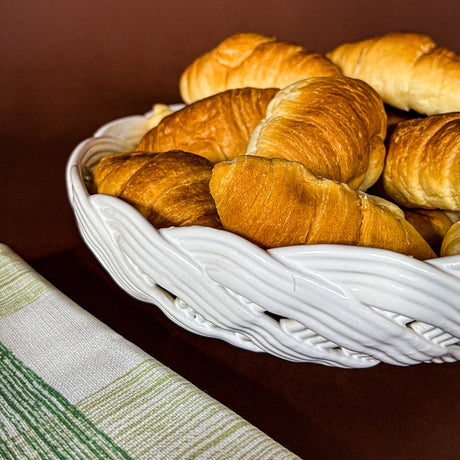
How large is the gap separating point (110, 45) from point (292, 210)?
1076mm

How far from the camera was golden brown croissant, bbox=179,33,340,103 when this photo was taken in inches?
33.0

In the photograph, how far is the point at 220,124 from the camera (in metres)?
0.76

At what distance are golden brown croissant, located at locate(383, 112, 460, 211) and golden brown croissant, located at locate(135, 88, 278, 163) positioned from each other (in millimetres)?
173

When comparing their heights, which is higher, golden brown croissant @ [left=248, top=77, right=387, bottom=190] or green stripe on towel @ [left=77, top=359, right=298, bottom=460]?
golden brown croissant @ [left=248, top=77, right=387, bottom=190]

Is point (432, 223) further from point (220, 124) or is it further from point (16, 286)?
point (16, 286)

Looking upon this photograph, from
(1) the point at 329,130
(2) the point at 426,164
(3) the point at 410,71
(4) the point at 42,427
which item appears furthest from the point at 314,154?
→ (4) the point at 42,427

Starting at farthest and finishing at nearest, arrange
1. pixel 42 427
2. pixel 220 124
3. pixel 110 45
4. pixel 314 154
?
pixel 110 45 < pixel 220 124 < pixel 314 154 < pixel 42 427

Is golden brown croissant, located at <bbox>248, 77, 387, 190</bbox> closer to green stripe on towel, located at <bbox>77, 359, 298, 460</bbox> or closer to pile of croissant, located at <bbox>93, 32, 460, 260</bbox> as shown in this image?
pile of croissant, located at <bbox>93, 32, 460, 260</bbox>

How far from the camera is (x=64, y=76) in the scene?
56.6 inches

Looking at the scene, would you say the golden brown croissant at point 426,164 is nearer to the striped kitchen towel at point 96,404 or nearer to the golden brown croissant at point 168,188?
the golden brown croissant at point 168,188

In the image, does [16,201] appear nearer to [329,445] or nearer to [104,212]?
[104,212]

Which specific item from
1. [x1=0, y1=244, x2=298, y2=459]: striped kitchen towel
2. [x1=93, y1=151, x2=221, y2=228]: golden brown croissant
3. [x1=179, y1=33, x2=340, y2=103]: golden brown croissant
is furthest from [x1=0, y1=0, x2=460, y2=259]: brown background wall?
[x1=0, y1=244, x2=298, y2=459]: striped kitchen towel

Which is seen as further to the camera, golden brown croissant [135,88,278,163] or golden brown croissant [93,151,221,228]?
golden brown croissant [135,88,278,163]

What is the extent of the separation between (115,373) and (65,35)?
42.7 inches
